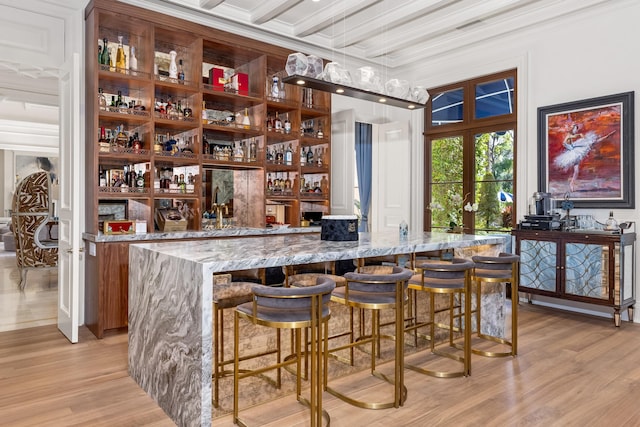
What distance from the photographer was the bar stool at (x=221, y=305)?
8.52 feet

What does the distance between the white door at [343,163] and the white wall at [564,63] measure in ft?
5.87

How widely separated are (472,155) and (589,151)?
1513mm

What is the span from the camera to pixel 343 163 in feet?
19.6

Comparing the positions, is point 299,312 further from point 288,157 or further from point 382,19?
point 382,19

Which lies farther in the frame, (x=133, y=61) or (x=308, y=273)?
→ (x=133, y=61)

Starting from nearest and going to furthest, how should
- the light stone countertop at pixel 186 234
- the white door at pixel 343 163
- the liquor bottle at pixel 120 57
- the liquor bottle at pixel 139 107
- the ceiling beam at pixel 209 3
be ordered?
the light stone countertop at pixel 186 234 → the liquor bottle at pixel 120 57 → the liquor bottle at pixel 139 107 → the ceiling beam at pixel 209 3 → the white door at pixel 343 163

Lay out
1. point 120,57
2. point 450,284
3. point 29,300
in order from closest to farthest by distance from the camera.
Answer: point 450,284, point 120,57, point 29,300

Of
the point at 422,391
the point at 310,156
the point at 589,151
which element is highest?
the point at 310,156

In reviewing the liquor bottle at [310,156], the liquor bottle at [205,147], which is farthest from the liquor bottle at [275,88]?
the liquor bottle at [205,147]

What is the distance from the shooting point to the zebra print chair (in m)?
7.02

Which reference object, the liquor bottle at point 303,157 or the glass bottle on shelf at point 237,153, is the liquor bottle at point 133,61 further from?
the liquor bottle at point 303,157

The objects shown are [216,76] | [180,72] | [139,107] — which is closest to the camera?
[139,107]

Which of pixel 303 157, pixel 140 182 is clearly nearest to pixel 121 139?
pixel 140 182

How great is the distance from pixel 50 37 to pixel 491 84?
16.9ft
